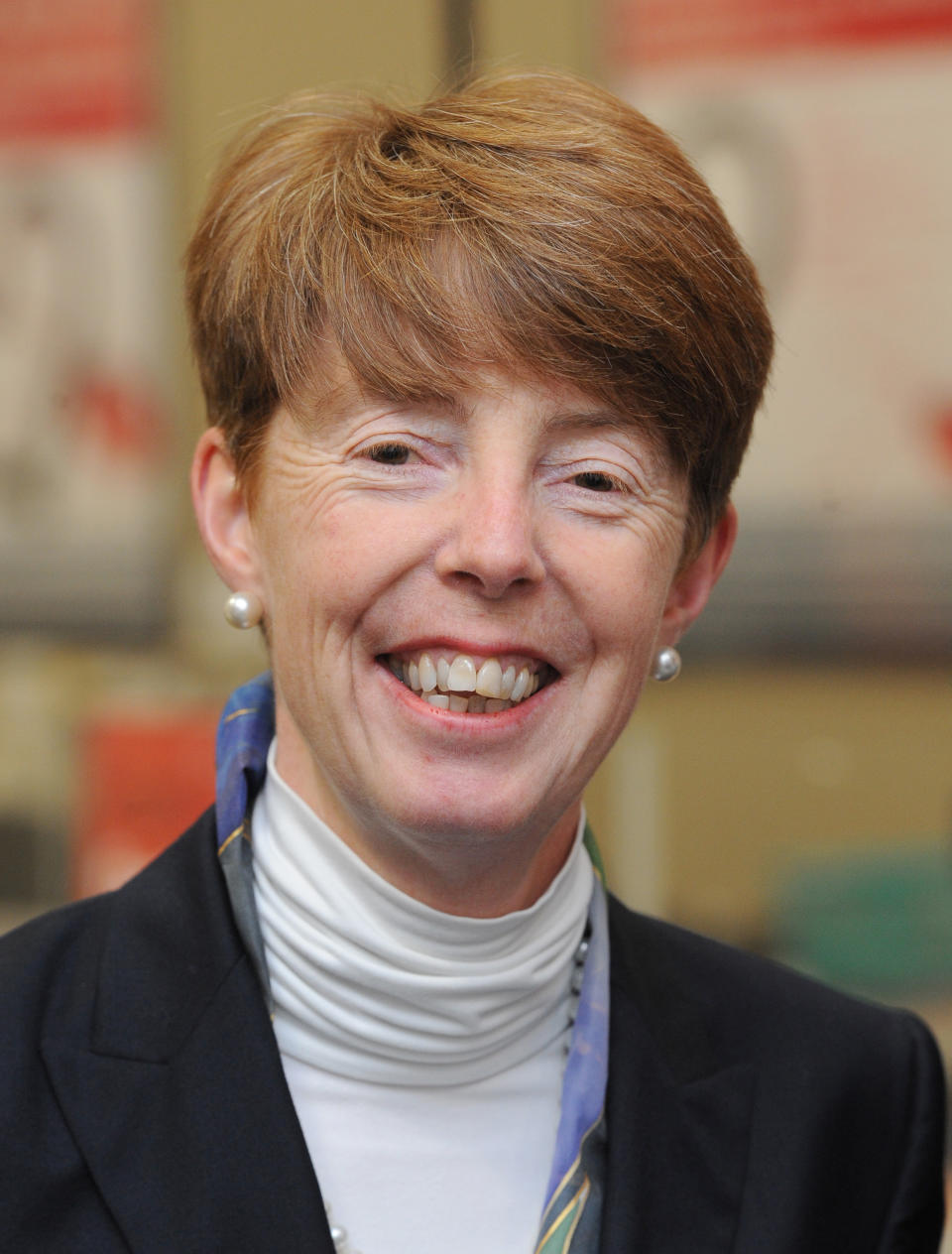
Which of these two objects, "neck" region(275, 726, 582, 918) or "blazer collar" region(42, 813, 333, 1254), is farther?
"neck" region(275, 726, 582, 918)

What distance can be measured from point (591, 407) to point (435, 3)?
2471mm

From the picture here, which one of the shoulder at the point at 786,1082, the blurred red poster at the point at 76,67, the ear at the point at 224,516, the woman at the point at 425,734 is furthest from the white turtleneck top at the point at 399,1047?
the blurred red poster at the point at 76,67

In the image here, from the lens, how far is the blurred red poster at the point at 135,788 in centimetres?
407

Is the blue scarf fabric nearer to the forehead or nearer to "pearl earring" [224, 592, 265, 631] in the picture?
"pearl earring" [224, 592, 265, 631]

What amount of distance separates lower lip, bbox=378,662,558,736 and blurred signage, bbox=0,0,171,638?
2453mm

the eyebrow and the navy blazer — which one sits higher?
the eyebrow

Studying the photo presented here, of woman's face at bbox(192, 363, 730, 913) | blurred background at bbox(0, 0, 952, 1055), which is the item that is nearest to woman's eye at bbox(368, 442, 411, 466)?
woman's face at bbox(192, 363, 730, 913)

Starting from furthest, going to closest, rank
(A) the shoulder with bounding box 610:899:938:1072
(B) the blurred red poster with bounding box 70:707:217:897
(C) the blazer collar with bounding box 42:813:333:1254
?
(B) the blurred red poster with bounding box 70:707:217:897 < (A) the shoulder with bounding box 610:899:938:1072 < (C) the blazer collar with bounding box 42:813:333:1254

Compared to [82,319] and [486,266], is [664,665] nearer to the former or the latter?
[486,266]

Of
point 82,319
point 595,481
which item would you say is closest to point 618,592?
point 595,481

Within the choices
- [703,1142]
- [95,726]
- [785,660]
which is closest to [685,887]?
[785,660]

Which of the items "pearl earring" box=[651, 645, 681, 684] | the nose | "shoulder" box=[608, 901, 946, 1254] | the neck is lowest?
"shoulder" box=[608, 901, 946, 1254]

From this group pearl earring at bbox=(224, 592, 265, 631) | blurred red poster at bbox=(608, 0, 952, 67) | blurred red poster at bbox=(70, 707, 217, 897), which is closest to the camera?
pearl earring at bbox=(224, 592, 265, 631)

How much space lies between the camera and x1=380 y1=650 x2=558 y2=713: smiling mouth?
68.4 inches
